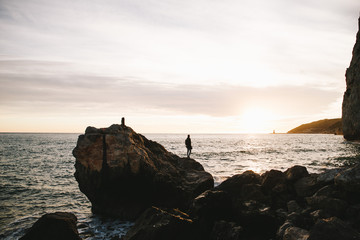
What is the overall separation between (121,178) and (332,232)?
9476 millimetres

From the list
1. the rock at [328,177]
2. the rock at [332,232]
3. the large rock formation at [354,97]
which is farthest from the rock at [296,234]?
the large rock formation at [354,97]

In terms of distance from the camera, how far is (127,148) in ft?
41.4

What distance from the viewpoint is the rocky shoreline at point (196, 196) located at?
808cm

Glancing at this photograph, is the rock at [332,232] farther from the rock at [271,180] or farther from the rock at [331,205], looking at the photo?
the rock at [271,180]

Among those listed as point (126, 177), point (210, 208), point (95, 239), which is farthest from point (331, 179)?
point (95, 239)

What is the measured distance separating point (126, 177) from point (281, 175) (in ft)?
28.0

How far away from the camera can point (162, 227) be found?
7.62m

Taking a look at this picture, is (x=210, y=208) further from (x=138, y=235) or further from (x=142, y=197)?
(x=142, y=197)

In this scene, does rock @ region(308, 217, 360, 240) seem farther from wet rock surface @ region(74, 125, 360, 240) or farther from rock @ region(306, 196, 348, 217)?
rock @ region(306, 196, 348, 217)

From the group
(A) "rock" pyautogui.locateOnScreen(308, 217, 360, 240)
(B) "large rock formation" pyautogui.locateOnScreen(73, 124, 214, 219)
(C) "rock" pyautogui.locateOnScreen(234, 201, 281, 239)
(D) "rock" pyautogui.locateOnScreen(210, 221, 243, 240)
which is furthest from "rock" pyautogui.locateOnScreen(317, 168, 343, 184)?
(B) "large rock formation" pyautogui.locateOnScreen(73, 124, 214, 219)

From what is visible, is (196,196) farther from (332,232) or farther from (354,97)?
(354,97)

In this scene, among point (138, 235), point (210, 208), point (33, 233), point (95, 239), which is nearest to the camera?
point (138, 235)

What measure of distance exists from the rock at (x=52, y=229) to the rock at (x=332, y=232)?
26.8 ft

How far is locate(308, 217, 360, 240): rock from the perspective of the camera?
599 centimetres
